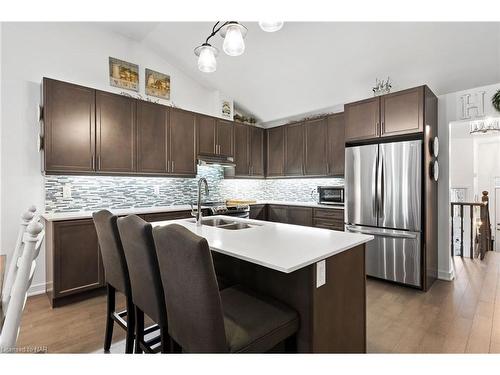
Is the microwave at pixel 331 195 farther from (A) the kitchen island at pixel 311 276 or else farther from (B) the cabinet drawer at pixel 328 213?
(A) the kitchen island at pixel 311 276

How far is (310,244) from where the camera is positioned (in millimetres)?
1506

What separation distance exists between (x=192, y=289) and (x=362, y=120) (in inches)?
128

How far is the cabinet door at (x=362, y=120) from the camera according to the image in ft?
11.0

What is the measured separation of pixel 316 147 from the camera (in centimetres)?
446

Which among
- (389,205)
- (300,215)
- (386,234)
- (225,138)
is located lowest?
(386,234)

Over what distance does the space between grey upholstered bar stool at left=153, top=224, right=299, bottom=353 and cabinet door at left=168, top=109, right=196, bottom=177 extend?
276 centimetres

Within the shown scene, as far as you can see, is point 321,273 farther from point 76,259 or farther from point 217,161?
point 217,161

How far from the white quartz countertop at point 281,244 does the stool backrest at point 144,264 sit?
0.33 meters

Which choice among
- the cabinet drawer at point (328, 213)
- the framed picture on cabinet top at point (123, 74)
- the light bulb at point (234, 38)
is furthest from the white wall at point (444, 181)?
the framed picture on cabinet top at point (123, 74)

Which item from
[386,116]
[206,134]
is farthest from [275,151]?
[386,116]

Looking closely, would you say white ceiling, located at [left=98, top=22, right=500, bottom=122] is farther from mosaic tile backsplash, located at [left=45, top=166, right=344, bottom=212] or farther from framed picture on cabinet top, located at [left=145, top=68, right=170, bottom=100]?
mosaic tile backsplash, located at [left=45, top=166, right=344, bottom=212]

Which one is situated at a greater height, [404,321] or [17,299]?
[17,299]

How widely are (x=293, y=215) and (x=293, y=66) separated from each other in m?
2.37
